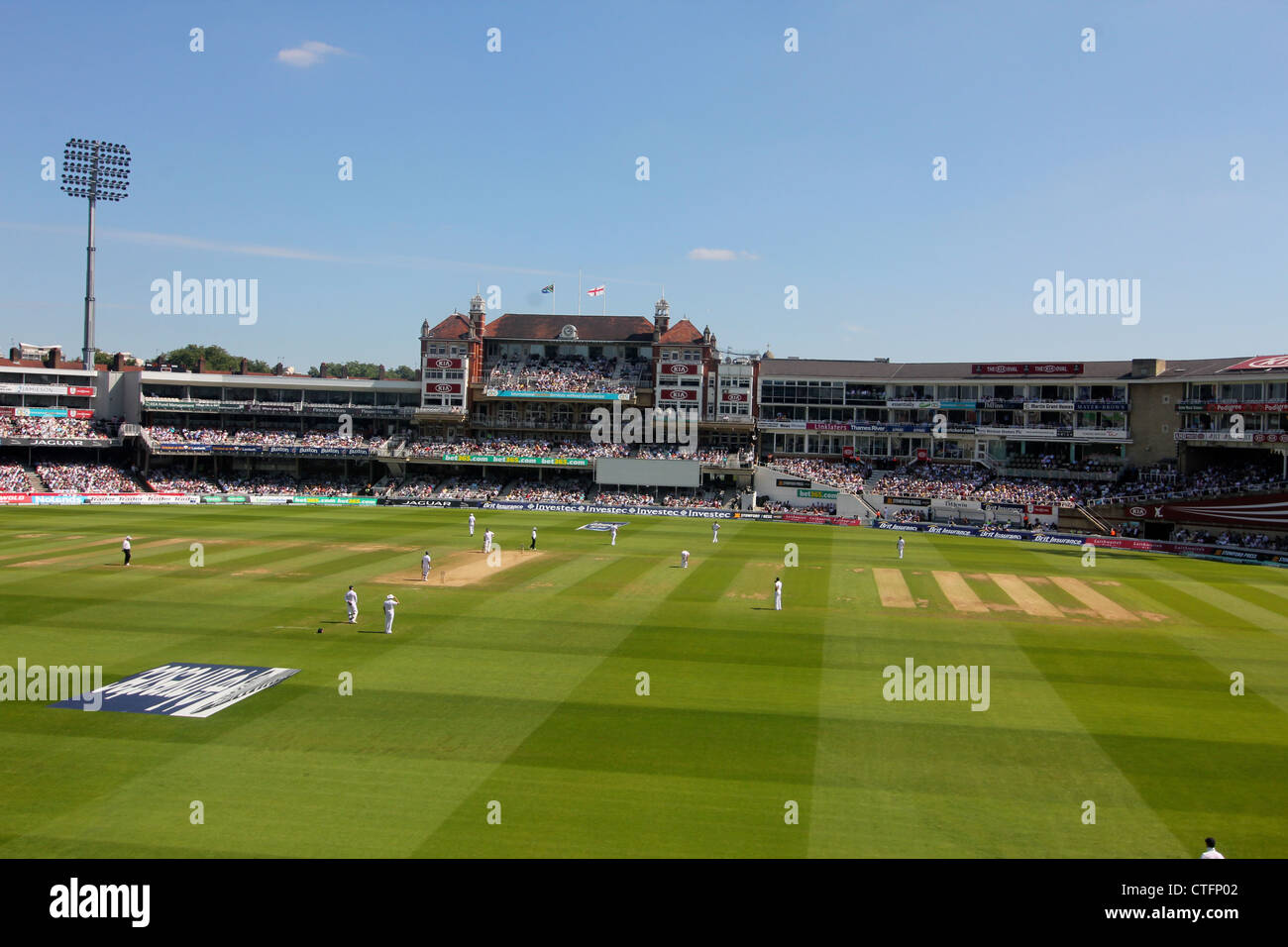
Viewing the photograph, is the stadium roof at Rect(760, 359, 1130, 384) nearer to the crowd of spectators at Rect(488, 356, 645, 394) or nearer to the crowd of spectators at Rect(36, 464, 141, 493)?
the crowd of spectators at Rect(488, 356, 645, 394)

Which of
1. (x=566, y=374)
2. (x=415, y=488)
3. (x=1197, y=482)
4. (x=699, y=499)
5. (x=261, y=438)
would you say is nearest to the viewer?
(x=1197, y=482)

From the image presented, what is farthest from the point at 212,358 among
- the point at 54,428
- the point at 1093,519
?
the point at 1093,519

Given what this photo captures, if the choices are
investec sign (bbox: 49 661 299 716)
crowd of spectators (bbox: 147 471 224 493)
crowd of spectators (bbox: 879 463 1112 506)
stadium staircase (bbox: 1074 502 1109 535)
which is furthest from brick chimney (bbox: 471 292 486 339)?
investec sign (bbox: 49 661 299 716)

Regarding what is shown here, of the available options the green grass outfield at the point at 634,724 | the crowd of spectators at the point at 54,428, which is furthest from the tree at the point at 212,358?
the green grass outfield at the point at 634,724

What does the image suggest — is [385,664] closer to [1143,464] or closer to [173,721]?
[173,721]

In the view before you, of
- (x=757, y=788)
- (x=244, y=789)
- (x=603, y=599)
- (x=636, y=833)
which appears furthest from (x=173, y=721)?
(x=603, y=599)

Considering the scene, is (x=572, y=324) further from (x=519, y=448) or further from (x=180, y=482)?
(x=180, y=482)

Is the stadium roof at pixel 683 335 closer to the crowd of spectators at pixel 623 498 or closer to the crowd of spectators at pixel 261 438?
the crowd of spectators at pixel 623 498
